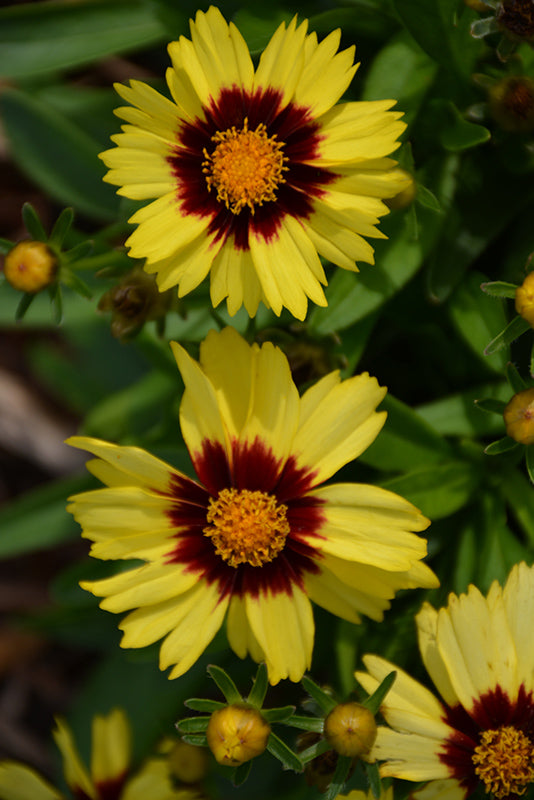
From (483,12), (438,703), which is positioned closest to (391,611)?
(438,703)

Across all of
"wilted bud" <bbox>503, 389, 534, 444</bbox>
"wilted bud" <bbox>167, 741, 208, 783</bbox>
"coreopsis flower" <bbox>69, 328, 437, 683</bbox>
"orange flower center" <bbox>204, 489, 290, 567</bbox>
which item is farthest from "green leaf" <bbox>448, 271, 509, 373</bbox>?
"wilted bud" <bbox>167, 741, 208, 783</bbox>

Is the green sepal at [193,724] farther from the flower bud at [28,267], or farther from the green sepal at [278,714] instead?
the flower bud at [28,267]

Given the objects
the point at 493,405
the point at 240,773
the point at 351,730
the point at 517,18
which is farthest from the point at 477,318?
the point at 240,773

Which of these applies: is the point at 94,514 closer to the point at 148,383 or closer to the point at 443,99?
the point at 148,383

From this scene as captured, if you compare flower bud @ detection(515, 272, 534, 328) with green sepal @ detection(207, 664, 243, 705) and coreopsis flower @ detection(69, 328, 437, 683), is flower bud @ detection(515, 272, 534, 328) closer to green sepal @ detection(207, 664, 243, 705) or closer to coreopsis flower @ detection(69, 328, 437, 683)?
coreopsis flower @ detection(69, 328, 437, 683)

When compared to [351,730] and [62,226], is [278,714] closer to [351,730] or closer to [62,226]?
[351,730]

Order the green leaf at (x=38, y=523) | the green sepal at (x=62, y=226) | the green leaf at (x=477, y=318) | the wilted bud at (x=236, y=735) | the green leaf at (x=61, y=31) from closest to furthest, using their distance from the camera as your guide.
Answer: the wilted bud at (x=236, y=735)
the green sepal at (x=62, y=226)
the green leaf at (x=477, y=318)
the green leaf at (x=61, y=31)
the green leaf at (x=38, y=523)

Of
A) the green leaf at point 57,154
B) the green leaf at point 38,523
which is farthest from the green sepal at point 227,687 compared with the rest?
the green leaf at point 57,154
